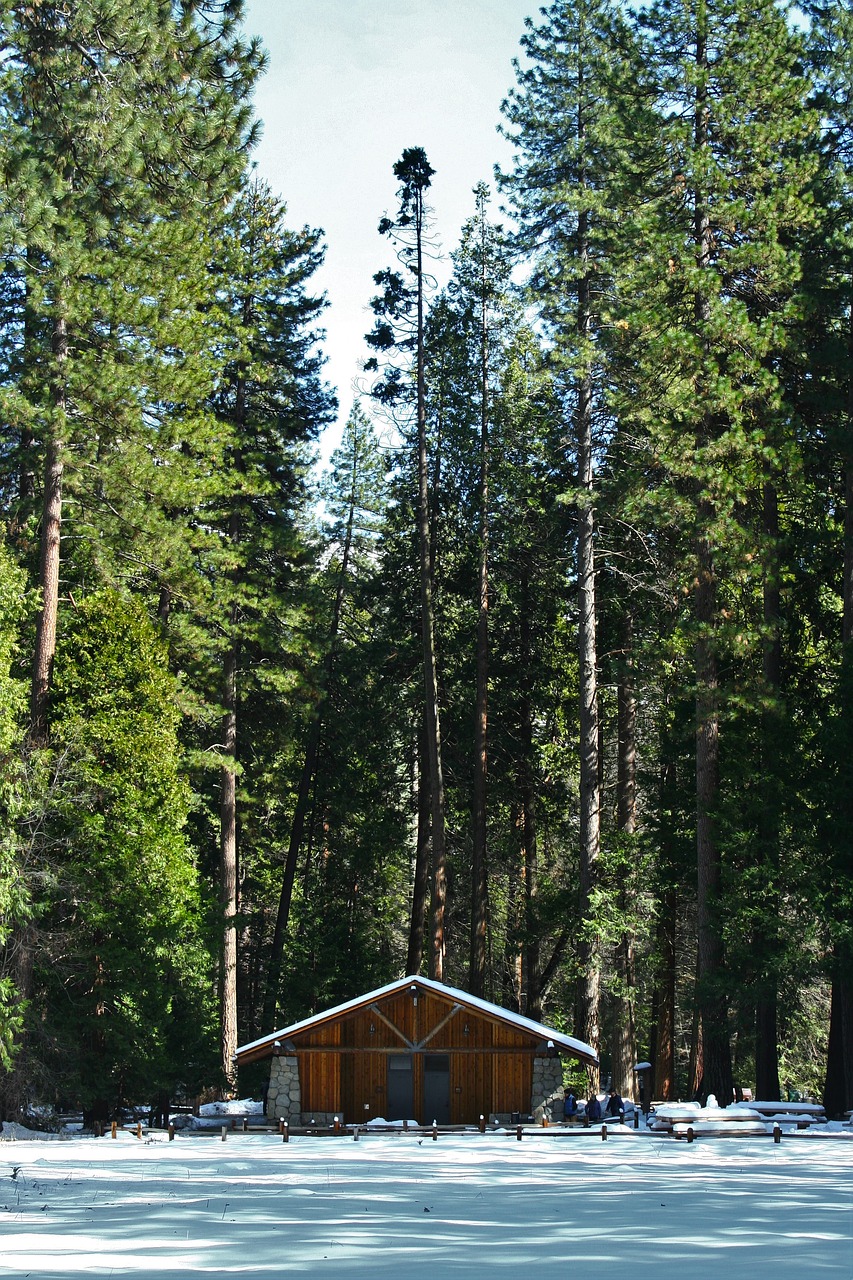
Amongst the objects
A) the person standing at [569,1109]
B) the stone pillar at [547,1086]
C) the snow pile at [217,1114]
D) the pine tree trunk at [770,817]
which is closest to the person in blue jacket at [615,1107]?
the person standing at [569,1109]

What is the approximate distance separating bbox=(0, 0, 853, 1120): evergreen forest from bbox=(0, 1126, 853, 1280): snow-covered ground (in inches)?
183

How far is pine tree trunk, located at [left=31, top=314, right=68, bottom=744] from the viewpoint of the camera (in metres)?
24.5

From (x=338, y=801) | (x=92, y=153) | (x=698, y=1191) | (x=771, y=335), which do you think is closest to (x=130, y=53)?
(x=92, y=153)

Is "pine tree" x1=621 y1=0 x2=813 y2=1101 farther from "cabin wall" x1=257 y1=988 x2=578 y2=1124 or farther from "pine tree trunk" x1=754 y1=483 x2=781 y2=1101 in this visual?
"cabin wall" x1=257 y1=988 x2=578 y2=1124

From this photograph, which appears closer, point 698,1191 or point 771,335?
point 698,1191

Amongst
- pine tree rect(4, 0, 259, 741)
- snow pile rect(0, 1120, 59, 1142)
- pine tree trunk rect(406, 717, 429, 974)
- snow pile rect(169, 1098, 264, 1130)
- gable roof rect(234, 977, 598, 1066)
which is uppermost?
pine tree rect(4, 0, 259, 741)

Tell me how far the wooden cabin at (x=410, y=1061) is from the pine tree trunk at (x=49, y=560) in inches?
331

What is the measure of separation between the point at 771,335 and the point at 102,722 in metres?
14.3

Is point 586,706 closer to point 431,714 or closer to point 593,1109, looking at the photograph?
point 431,714

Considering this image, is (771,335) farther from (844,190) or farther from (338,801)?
A: (338,801)

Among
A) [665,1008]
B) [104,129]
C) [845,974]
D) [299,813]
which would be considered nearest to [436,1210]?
[845,974]

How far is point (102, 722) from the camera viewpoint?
1013 inches

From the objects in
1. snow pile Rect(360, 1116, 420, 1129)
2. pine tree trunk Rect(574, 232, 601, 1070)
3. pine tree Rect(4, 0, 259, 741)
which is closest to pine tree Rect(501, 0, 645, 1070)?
pine tree trunk Rect(574, 232, 601, 1070)

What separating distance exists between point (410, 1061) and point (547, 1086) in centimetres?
288
